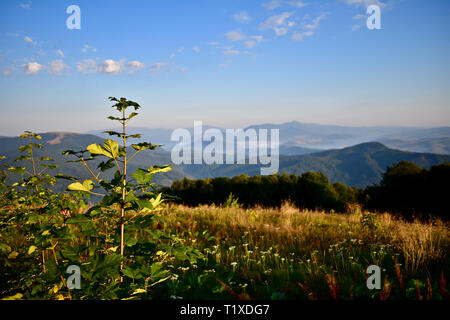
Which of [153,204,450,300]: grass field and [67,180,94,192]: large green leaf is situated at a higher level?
[67,180,94,192]: large green leaf

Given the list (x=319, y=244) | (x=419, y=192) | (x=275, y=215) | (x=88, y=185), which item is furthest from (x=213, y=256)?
(x=419, y=192)

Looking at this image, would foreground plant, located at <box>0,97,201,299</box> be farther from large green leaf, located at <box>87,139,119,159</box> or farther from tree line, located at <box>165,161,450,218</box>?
tree line, located at <box>165,161,450,218</box>

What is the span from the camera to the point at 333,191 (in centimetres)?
4462

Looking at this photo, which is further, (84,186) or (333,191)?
(333,191)

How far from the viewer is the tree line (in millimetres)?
29875

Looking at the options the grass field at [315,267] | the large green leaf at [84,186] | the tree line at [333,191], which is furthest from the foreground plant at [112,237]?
the tree line at [333,191]

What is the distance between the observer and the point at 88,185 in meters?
1.85

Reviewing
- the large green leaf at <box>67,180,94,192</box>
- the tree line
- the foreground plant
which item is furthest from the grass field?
the tree line

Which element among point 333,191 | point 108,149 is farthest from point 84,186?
point 333,191

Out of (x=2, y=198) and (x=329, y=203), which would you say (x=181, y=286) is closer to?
(x=2, y=198)

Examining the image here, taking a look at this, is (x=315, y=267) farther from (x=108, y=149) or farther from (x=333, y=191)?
(x=333, y=191)

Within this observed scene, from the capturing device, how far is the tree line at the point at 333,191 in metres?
29.9

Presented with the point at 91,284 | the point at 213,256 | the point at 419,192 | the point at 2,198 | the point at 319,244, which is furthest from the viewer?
the point at 419,192
